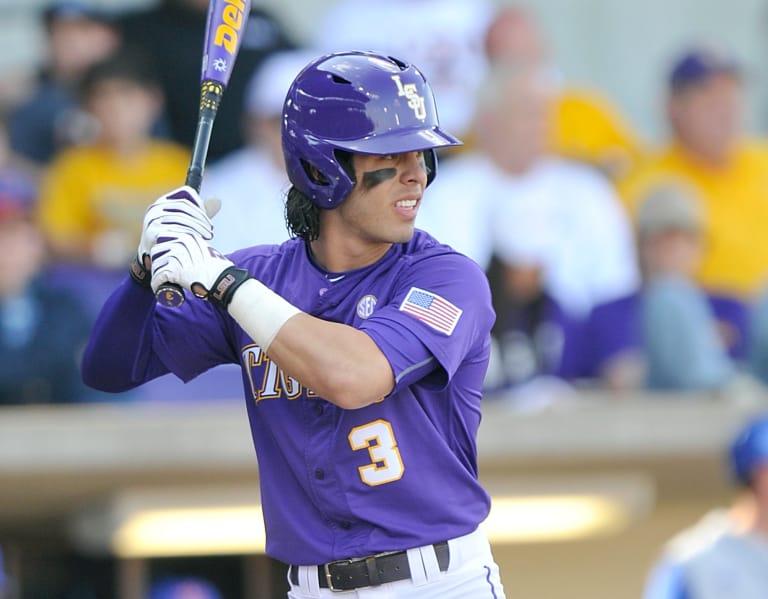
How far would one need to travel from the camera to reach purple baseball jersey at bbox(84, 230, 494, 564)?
3.16 meters

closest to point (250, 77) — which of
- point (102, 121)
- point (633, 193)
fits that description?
point (102, 121)

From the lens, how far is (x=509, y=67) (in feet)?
24.9

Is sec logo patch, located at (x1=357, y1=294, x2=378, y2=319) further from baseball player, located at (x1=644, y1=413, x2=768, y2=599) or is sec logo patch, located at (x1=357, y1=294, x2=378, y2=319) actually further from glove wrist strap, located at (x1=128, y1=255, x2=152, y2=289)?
baseball player, located at (x1=644, y1=413, x2=768, y2=599)

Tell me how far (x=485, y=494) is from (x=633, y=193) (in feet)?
15.6

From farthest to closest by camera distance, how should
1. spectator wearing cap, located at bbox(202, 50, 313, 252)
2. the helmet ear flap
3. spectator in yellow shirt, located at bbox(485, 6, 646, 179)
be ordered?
1. spectator in yellow shirt, located at bbox(485, 6, 646, 179)
2. spectator wearing cap, located at bbox(202, 50, 313, 252)
3. the helmet ear flap

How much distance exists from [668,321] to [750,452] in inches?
38.0

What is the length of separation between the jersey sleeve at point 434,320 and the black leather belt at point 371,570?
0.36m

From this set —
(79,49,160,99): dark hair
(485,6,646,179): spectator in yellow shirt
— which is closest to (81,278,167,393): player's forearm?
(79,49,160,99): dark hair

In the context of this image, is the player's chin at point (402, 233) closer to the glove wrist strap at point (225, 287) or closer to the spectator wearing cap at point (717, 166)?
the glove wrist strap at point (225, 287)

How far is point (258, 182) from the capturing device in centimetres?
715

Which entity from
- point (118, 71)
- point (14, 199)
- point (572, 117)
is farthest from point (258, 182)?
point (572, 117)

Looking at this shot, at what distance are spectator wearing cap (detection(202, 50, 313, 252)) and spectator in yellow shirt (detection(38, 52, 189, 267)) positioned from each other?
0.27 meters

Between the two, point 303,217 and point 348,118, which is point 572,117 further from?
point 348,118

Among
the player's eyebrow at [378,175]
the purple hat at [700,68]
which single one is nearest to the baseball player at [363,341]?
the player's eyebrow at [378,175]
